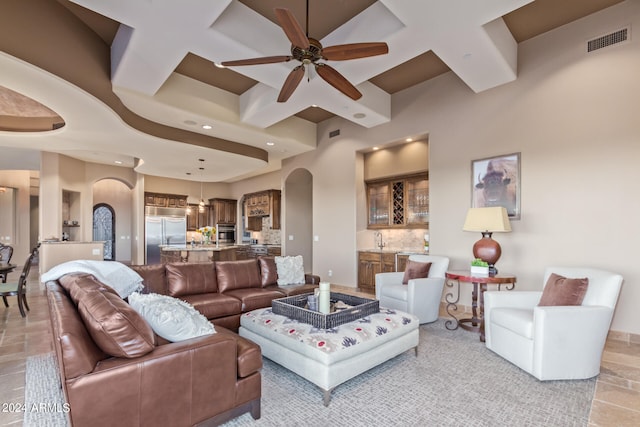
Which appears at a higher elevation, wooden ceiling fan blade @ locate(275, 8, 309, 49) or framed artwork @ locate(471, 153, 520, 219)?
wooden ceiling fan blade @ locate(275, 8, 309, 49)

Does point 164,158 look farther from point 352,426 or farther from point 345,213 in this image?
point 352,426

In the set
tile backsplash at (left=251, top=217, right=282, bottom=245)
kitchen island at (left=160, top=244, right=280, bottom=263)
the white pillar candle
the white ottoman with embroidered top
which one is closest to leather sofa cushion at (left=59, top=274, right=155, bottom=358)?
the white ottoman with embroidered top

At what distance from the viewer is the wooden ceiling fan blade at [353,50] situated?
8.65ft

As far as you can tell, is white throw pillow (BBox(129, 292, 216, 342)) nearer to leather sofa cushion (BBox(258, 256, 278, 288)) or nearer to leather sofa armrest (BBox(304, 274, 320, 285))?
leather sofa cushion (BBox(258, 256, 278, 288))

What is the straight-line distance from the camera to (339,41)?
3662 mm

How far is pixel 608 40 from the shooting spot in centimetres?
365

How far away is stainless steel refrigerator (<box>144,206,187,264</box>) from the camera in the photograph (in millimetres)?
10227

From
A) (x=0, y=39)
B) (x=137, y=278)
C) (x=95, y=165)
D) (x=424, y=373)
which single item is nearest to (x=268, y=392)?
(x=424, y=373)

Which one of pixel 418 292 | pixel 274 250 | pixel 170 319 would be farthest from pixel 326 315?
pixel 274 250

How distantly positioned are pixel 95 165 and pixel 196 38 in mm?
7982

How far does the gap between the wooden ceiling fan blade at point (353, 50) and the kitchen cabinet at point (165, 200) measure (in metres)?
9.58

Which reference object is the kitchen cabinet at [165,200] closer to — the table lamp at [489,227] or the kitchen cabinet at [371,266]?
the kitchen cabinet at [371,266]

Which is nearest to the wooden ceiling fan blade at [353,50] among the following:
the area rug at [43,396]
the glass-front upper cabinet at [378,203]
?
the area rug at [43,396]

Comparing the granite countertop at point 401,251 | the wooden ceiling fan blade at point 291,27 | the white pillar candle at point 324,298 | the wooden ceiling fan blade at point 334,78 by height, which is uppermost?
the wooden ceiling fan blade at point 291,27
